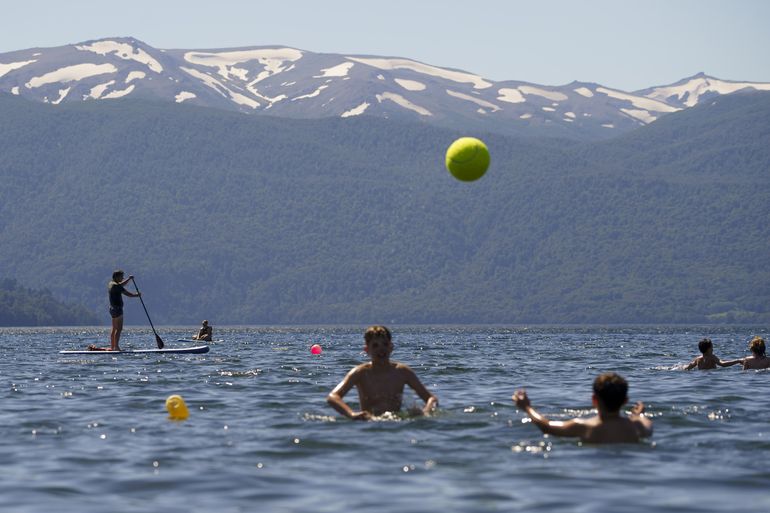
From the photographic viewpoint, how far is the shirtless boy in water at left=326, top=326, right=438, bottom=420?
17969mm

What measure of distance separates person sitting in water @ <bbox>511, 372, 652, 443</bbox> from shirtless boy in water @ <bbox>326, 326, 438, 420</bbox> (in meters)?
2.70

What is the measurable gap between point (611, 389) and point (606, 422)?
0.72 meters

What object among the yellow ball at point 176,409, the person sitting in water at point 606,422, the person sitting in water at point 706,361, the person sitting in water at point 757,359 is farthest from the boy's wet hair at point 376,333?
the person sitting in water at point 706,361

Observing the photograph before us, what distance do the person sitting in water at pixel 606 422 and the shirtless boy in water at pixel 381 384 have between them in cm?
270

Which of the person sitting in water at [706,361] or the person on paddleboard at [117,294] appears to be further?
the person on paddleboard at [117,294]

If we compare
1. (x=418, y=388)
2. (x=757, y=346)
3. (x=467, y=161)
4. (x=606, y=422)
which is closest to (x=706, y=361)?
(x=757, y=346)

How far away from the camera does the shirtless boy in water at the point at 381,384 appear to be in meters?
18.0

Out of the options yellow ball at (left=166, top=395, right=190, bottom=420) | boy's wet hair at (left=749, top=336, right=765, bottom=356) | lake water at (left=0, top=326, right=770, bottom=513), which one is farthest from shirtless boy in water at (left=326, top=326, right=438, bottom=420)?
boy's wet hair at (left=749, top=336, right=765, bottom=356)

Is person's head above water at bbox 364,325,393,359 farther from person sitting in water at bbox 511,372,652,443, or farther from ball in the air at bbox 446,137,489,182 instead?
ball in the air at bbox 446,137,489,182

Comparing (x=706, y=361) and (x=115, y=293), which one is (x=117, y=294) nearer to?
(x=115, y=293)

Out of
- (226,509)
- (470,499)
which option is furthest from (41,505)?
(470,499)

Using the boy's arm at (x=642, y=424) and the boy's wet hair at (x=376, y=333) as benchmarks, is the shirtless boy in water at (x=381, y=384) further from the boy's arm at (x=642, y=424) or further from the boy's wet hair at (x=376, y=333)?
the boy's arm at (x=642, y=424)

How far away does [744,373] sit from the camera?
1185 inches

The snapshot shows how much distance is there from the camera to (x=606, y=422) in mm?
15289
